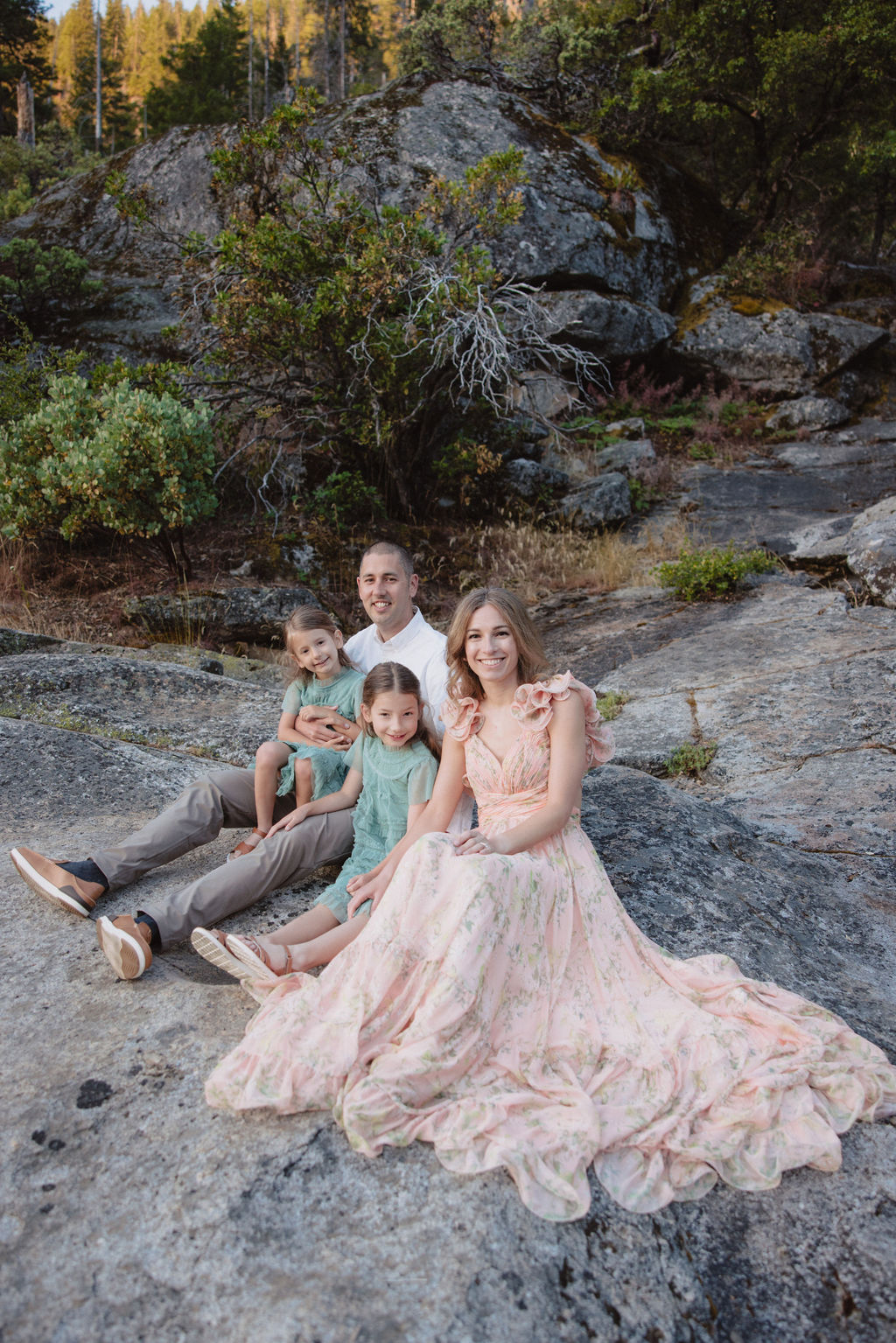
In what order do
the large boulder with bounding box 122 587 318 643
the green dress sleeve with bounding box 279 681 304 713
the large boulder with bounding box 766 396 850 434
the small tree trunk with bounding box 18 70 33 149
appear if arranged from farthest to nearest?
1. the small tree trunk with bounding box 18 70 33 149
2. the large boulder with bounding box 766 396 850 434
3. the large boulder with bounding box 122 587 318 643
4. the green dress sleeve with bounding box 279 681 304 713

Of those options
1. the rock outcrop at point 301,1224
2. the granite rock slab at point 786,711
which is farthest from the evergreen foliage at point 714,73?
the rock outcrop at point 301,1224

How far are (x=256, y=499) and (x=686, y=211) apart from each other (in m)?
9.93

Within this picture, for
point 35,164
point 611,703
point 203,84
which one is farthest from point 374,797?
point 203,84

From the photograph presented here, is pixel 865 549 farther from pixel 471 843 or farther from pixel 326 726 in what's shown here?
pixel 471 843

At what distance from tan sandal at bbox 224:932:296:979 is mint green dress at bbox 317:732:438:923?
325 mm

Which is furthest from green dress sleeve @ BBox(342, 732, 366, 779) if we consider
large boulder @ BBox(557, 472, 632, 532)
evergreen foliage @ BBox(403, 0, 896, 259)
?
evergreen foliage @ BBox(403, 0, 896, 259)

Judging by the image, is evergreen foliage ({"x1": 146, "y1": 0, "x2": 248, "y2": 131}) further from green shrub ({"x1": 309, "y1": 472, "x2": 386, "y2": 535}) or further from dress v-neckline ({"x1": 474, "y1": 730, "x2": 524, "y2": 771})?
dress v-neckline ({"x1": 474, "y1": 730, "x2": 524, "y2": 771})

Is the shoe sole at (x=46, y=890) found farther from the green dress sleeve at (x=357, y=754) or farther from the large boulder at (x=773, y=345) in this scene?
the large boulder at (x=773, y=345)

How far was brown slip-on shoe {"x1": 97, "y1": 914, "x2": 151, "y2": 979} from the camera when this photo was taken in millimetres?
2662

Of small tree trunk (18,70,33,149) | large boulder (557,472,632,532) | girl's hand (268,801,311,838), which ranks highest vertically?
small tree trunk (18,70,33,149)

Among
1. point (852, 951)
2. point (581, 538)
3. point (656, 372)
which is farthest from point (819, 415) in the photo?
point (852, 951)

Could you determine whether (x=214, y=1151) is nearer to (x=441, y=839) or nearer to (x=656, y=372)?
(x=441, y=839)

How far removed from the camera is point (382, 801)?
126 inches

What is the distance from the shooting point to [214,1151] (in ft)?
6.58
